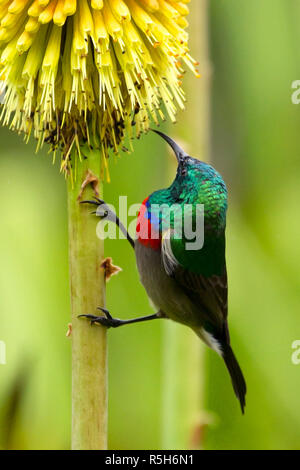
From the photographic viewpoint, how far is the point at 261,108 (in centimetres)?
153

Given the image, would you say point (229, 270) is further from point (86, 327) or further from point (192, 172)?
point (86, 327)

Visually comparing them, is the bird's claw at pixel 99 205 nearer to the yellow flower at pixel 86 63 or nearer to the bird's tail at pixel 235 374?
the yellow flower at pixel 86 63

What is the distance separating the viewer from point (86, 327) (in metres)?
0.89

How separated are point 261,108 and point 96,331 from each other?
827 millimetres

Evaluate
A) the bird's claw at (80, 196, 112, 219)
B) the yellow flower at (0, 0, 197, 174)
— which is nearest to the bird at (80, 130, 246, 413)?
the yellow flower at (0, 0, 197, 174)

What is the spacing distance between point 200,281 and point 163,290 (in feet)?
0.28

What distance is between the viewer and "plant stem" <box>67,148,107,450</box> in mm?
881

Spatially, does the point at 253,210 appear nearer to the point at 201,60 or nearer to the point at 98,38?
the point at 201,60

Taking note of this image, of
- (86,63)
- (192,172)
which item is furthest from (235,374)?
(86,63)

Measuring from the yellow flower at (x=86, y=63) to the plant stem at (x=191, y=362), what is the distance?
0.48 feet

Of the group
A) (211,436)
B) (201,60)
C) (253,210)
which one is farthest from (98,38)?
(211,436)

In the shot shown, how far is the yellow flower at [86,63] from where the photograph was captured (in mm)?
902

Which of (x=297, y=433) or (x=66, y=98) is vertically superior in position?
(x=66, y=98)

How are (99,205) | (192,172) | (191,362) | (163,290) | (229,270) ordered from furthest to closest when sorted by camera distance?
(229,270)
(163,290)
(192,172)
(191,362)
(99,205)
